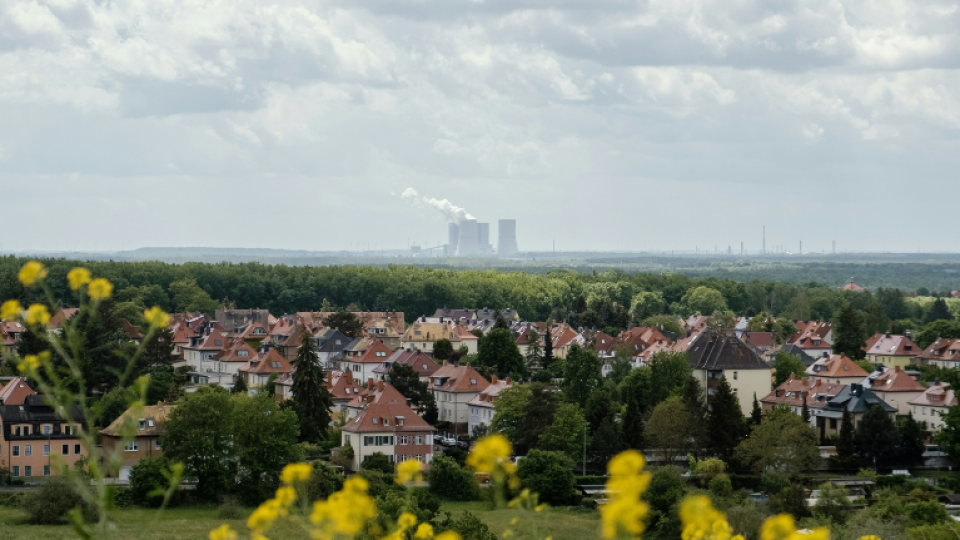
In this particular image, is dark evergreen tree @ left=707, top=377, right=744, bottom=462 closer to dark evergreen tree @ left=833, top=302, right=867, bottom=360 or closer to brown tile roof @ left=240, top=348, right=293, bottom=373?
brown tile roof @ left=240, top=348, right=293, bottom=373

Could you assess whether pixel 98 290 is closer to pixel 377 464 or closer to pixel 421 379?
pixel 377 464

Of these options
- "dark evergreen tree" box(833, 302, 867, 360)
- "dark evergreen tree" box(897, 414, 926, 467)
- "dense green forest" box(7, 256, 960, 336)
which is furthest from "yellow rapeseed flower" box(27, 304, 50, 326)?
"dense green forest" box(7, 256, 960, 336)

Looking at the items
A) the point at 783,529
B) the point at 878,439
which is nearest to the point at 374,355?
the point at 878,439

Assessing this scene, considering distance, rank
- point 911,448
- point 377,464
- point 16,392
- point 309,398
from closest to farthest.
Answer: point 377,464, point 16,392, point 911,448, point 309,398

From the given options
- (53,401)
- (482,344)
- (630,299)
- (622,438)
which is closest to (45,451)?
(622,438)

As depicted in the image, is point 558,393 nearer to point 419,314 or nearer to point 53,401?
point 53,401

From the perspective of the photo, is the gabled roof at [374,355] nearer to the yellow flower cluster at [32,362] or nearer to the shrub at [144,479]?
the shrub at [144,479]

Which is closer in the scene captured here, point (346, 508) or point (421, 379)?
point (346, 508)
